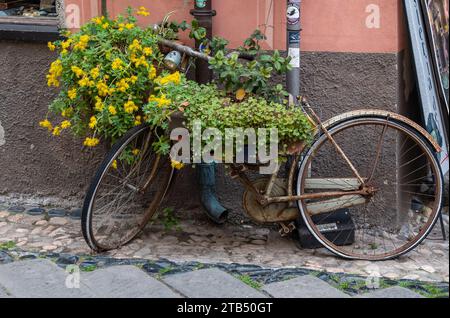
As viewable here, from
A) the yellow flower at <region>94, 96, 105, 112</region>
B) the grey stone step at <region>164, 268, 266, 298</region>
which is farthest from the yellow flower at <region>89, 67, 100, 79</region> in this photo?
the grey stone step at <region>164, 268, 266, 298</region>

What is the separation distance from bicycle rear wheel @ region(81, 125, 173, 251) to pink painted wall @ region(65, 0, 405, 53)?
0.96 metres

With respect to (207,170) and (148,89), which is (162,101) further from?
(207,170)

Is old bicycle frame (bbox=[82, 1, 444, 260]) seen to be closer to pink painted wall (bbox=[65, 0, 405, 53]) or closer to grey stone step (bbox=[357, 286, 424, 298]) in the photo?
pink painted wall (bbox=[65, 0, 405, 53])

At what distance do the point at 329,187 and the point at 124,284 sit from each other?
1.47 metres

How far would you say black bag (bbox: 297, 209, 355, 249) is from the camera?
5059 mm

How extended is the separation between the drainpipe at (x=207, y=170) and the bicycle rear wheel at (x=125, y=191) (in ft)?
0.84

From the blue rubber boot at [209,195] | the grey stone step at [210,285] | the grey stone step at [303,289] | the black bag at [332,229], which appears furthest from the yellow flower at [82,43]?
the grey stone step at [303,289]

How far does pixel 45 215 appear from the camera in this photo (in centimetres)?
575

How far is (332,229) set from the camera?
201 inches

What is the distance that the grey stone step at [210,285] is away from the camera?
4254 mm

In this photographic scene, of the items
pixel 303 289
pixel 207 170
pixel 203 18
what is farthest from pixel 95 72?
pixel 303 289

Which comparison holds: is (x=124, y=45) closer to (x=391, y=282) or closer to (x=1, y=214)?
(x=1, y=214)

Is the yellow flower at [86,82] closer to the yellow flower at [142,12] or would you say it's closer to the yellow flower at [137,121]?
the yellow flower at [137,121]

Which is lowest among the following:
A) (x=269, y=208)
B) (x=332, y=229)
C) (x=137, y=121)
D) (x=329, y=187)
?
(x=332, y=229)
